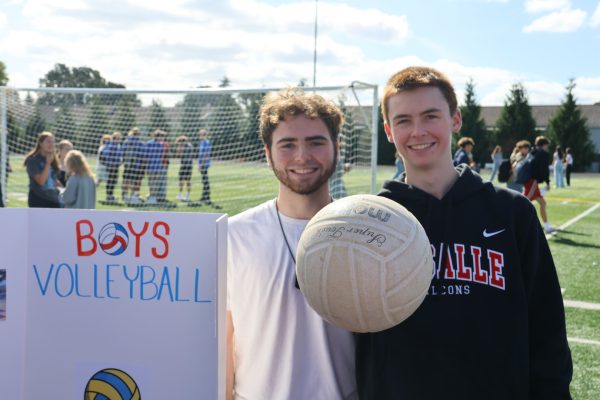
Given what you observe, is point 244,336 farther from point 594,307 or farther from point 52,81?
point 52,81

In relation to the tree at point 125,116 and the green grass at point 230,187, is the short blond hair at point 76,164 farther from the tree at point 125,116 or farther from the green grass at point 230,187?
the tree at point 125,116

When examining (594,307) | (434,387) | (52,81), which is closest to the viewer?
(434,387)

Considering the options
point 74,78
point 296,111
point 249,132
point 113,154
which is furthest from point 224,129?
point 74,78

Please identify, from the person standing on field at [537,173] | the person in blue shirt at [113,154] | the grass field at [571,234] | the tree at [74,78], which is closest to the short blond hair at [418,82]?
the grass field at [571,234]

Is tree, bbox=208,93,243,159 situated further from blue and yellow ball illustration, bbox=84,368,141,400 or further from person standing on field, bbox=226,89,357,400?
blue and yellow ball illustration, bbox=84,368,141,400

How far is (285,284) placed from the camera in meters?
2.17

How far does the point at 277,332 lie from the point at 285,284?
0.18 meters

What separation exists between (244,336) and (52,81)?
9059 centimetres

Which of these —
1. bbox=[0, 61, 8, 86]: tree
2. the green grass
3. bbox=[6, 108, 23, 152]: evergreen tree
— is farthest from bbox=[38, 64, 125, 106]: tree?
bbox=[6, 108, 23, 152]: evergreen tree

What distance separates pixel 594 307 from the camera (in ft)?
21.8

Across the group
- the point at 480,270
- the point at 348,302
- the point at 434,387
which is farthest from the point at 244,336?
the point at 480,270

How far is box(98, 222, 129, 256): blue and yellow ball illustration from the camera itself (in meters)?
2.15

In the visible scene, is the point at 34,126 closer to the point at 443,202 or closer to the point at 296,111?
the point at 296,111

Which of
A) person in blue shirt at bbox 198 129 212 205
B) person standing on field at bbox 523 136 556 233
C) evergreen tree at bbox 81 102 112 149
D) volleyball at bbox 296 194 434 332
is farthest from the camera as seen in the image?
evergreen tree at bbox 81 102 112 149
